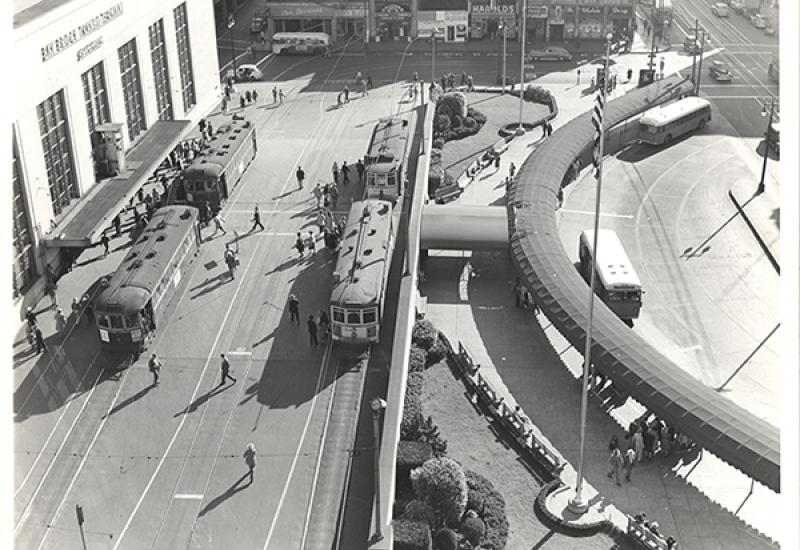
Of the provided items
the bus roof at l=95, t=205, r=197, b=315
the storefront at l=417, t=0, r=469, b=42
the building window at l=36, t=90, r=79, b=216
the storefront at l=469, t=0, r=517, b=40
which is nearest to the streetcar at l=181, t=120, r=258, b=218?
the bus roof at l=95, t=205, r=197, b=315

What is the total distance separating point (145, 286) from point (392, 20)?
70.7 m

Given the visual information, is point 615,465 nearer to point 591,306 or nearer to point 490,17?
point 591,306

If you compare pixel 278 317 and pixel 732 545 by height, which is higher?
pixel 278 317

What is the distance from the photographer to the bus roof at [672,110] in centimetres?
7912

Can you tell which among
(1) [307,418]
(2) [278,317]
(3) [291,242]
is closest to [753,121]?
(3) [291,242]

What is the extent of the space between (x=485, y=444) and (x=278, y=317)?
13.3 m

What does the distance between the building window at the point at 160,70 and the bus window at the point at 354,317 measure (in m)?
34.8

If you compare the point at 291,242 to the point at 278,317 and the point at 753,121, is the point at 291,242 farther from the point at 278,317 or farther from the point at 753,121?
the point at 753,121

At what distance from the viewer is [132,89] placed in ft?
223

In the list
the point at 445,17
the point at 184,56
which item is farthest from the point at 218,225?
the point at 445,17

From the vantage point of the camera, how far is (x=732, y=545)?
3750 centimetres

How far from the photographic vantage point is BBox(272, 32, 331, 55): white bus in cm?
10469

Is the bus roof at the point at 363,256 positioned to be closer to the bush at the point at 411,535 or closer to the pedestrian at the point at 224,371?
the pedestrian at the point at 224,371

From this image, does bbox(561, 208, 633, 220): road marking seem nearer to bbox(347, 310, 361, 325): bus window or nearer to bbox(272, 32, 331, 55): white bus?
bbox(347, 310, 361, 325): bus window
